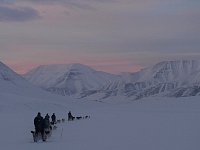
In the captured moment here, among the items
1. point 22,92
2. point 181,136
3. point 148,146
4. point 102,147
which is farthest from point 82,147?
→ point 22,92

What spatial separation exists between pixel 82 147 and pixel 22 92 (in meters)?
156

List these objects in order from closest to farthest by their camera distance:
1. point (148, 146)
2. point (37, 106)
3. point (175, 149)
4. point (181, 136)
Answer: point (175, 149)
point (148, 146)
point (181, 136)
point (37, 106)

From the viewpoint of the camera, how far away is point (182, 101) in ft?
367

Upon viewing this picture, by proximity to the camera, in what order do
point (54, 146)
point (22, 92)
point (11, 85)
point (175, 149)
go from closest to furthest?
1. point (175, 149)
2. point (54, 146)
3. point (22, 92)
4. point (11, 85)

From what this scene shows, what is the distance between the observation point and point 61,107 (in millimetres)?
114688

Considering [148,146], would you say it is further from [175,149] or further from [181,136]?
[181,136]

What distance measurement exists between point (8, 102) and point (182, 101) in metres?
36.2

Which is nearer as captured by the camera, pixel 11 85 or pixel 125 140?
pixel 125 140

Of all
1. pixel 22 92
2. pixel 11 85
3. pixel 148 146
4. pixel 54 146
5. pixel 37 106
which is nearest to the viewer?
pixel 148 146

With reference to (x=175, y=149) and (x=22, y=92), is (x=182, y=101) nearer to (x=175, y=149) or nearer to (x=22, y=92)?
(x=22, y=92)

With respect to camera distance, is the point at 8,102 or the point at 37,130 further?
the point at 8,102

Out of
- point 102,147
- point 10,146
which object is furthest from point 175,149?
point 10,146

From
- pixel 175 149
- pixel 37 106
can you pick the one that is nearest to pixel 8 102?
pixel 37 106

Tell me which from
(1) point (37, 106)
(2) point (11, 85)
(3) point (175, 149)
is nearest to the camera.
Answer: (3) point (175, 149)
